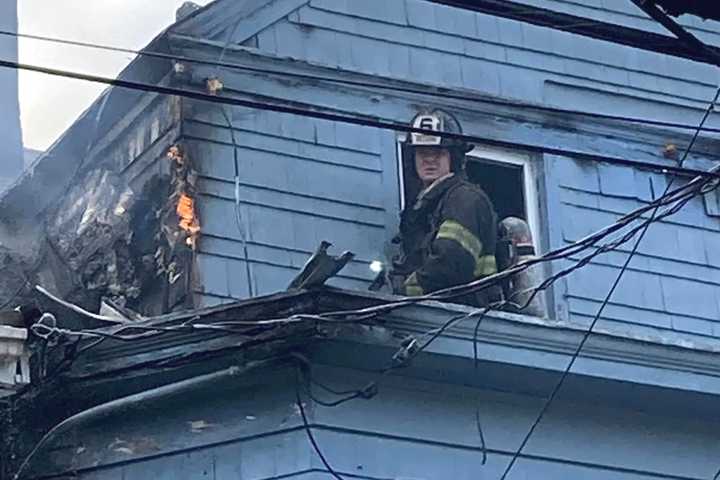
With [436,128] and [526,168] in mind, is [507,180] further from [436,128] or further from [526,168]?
[436,128]

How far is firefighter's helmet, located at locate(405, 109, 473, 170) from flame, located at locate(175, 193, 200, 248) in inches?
51.7

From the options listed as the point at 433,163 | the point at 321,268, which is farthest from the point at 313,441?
the point at 433,163

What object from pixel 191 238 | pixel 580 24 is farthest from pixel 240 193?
pixel 580 24

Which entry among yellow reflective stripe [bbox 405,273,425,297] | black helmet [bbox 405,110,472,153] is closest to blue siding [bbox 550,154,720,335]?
black helmet [bbox 405,110,472,153]

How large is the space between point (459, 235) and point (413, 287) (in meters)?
0.37

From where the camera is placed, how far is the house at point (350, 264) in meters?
8.51

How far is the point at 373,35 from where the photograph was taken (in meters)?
10.5

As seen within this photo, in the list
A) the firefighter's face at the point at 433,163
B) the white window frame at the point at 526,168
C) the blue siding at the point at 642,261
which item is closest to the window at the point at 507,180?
the white window frame at the point at 526,168

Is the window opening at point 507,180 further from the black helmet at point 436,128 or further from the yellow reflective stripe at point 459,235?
the yellow reflective stripe at point 459,235

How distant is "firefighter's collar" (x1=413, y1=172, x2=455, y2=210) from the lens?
9523 millimetres

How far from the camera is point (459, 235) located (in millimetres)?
9109

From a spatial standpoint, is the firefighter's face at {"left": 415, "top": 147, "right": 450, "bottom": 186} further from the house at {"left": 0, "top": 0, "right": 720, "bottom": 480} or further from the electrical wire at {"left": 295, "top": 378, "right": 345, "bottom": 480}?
the electrical wire at {"left": 295, "top": 378, "right": 345, "bottom": 480}

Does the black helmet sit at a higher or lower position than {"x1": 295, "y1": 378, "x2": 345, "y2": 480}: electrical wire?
higher

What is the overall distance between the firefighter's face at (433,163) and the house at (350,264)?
0.26 m
